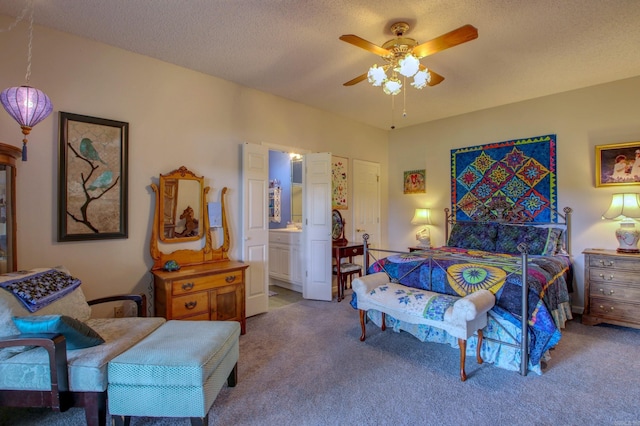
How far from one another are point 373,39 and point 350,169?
8.67ft

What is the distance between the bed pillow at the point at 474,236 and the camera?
4.24m

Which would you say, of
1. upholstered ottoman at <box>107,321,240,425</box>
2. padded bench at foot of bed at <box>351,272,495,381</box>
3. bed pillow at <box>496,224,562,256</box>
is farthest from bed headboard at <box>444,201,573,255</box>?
upholstered ottoman at <box>107,321,240,425</box>

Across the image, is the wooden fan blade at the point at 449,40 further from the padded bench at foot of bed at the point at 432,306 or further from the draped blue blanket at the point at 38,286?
the draped blue blanket at the point at 38,286

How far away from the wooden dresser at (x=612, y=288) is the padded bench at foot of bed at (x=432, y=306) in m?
1.81

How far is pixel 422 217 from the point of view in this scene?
17.5 ft

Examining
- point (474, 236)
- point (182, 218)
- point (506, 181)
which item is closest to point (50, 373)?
point (182, 218)

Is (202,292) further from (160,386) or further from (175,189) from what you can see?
(160,386)

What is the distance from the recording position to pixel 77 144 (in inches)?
109

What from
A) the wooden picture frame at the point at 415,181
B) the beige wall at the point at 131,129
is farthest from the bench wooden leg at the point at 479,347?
the wooden picture frame at the point at 415,181

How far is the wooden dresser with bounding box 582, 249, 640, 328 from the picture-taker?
3250 mm

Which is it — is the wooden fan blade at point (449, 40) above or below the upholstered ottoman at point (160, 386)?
above

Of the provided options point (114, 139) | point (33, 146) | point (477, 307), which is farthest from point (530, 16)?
point (33, 146)

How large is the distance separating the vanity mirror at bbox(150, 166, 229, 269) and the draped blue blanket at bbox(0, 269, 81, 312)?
3.09 ft

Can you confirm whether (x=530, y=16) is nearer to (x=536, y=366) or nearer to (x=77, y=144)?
(x=536, y=366)
